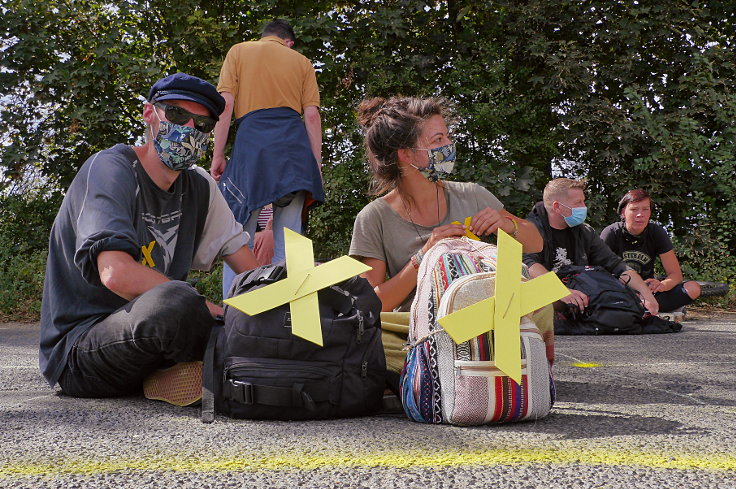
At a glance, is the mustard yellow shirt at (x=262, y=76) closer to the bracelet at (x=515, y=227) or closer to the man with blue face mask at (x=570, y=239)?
the bracelet at (x=515, y=227)

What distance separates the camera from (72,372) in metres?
2.46

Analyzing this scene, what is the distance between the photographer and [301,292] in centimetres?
220

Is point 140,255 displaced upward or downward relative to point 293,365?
upward

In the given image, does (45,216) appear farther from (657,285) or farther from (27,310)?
(657,285)

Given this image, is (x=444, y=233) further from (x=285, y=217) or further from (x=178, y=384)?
(x=285, y=217)

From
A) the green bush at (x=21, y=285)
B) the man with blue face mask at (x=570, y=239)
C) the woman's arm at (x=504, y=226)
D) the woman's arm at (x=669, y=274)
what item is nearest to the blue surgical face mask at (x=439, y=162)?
the woman's arm at (x=504, y=226)

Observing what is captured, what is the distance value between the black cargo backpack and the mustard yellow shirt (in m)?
2.37

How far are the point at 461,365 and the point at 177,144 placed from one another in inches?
51.5

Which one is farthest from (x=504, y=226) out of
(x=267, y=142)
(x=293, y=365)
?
(x=267, y=142)

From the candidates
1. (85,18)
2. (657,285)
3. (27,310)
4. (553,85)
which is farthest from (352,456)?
(85,18)

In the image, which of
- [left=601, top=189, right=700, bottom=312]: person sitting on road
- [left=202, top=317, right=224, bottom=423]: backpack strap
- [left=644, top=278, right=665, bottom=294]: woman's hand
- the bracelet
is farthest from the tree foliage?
[left=202, top=317, right=224, bottom=423]: backpack strap

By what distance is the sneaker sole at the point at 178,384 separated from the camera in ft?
7.68

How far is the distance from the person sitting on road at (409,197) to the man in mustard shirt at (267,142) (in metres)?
1.02

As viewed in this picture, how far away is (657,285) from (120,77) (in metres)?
5.57
